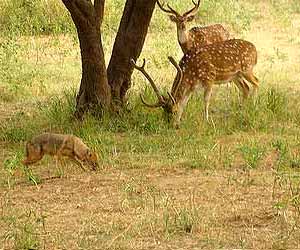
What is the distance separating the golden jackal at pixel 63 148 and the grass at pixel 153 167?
0.42 ft

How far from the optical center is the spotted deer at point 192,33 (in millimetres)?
11039

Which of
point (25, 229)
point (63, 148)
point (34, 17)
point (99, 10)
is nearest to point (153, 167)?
point (63, 148)

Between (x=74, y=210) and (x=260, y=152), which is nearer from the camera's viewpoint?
(x=74, y=210)

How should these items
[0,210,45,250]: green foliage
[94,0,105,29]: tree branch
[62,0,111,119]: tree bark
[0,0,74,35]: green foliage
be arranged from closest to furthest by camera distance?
1. [0,210,45,250]: green foliage
2. [62,0,111,119]: tree bark
3. [94,0,105,29]: tree branch
4. [0,0,74,35]: green foliage

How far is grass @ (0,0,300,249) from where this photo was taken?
561 centimetres

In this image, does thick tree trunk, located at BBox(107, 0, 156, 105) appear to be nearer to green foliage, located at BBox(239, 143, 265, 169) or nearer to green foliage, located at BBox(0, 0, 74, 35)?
green foliage, located at BBox(239, 143, 265, 169)

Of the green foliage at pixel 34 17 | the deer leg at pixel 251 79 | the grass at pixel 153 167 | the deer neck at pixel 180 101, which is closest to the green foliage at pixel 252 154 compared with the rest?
the grass at pixel 153 167

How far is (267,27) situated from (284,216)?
33.9 ft

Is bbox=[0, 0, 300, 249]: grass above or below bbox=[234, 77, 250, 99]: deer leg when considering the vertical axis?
below

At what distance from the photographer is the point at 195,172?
740cm

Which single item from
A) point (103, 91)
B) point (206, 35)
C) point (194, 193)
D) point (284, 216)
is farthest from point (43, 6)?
point (284, 216)

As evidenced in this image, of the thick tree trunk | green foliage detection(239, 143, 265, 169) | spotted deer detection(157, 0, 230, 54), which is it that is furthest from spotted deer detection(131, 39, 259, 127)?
green foliage detection(239, 143, 265, 169)

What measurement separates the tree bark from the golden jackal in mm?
1933

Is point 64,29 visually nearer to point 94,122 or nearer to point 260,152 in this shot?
point 94,122
